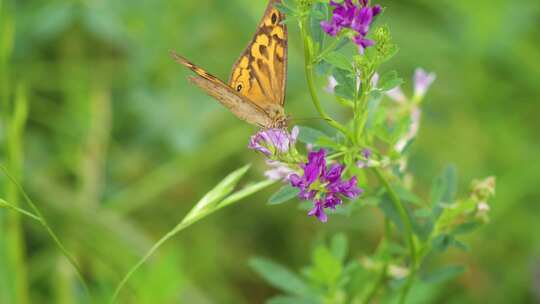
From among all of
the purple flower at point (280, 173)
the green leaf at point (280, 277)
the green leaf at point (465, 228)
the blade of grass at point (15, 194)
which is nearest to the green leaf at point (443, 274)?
the green leaf at point (465, 228)

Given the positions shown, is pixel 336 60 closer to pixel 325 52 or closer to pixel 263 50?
pixel 325 52

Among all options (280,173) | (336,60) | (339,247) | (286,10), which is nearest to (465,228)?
(339,247)

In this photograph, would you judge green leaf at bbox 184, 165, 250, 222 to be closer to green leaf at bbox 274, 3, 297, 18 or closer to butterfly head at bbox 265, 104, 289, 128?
butterfly head at bbox 265, 104, 289, 128

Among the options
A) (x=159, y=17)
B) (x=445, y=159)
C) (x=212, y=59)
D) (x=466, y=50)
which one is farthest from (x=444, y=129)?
(x=159, y=17)

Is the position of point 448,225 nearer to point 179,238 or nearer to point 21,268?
point 21,268

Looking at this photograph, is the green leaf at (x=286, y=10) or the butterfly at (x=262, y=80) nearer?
the green leaf at (x=286, y=10)

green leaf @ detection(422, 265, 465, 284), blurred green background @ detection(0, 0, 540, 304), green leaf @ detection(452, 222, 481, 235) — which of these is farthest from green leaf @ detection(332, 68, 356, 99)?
blurred green background @ detection(0, 0, 540, 304)

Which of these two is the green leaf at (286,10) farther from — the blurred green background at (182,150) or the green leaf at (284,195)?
the blurred green background at (182,150)
